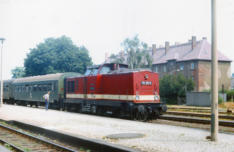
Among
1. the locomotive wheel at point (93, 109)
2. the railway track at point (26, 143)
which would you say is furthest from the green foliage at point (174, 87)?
the railway track at point (26, 143)

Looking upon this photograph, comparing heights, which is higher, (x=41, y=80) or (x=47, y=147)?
(x=41, y=80)

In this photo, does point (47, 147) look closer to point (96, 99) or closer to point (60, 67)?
point (96, 99)

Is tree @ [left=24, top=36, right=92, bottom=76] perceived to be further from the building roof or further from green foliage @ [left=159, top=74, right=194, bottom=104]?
green foliage @ [left=159, top=74, right=194, bottom=104]

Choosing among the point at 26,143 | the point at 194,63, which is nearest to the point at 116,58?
the point at 194,63

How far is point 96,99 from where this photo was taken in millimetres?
19422

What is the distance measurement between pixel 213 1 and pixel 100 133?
20.1 ft

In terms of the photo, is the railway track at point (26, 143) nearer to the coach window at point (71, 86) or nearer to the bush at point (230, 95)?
the coach window at point (71, 86)

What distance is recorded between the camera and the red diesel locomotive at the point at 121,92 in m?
16.7

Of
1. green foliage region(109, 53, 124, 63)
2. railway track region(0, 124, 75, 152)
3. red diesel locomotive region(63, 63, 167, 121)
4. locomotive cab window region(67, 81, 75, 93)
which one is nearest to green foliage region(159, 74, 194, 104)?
green foliage region(109, 53, 124, 63)

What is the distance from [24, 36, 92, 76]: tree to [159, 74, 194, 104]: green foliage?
1014 inches

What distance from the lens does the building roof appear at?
63.1 meters

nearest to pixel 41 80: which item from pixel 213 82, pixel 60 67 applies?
pixel 213 82

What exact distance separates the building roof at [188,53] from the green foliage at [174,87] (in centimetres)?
1568

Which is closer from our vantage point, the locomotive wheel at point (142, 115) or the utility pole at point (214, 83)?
the utility pole at point (214, 83)
